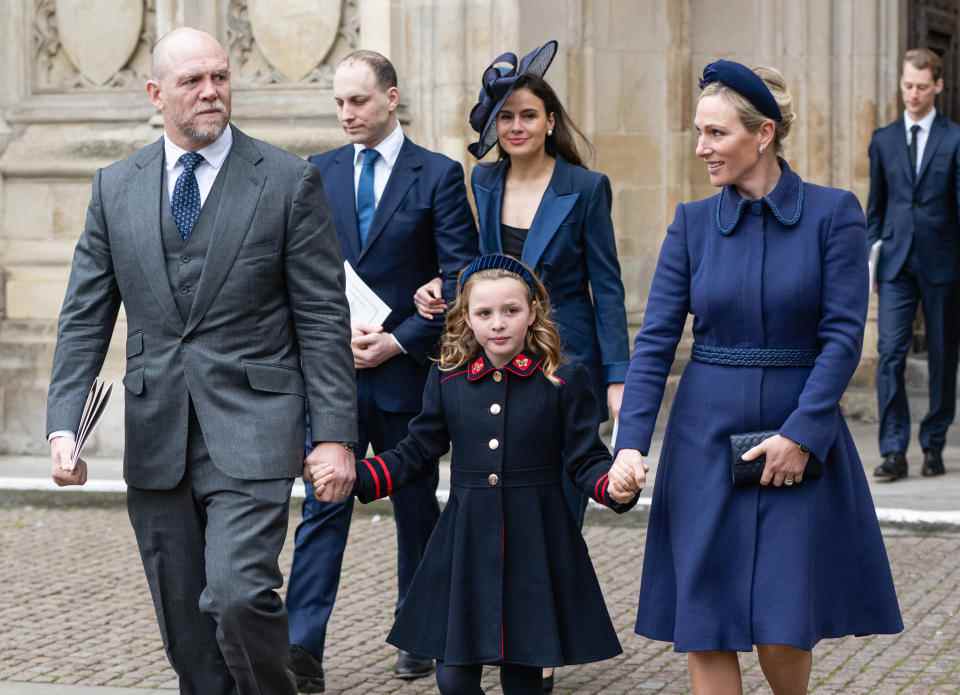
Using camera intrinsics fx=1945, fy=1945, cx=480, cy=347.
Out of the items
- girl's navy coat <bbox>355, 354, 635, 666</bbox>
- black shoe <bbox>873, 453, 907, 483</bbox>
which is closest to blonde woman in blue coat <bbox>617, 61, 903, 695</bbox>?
girl's navy coat <bbox>355, 354, 635, 666</bbox>

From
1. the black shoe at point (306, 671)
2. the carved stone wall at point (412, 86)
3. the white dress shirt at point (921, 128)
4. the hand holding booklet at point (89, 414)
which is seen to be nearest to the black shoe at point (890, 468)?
the white dress shirt at point (921, 128)

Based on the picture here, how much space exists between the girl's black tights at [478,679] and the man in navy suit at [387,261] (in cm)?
100

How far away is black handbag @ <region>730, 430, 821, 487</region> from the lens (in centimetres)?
464

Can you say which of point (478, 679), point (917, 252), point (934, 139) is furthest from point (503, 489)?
point (934, 139)

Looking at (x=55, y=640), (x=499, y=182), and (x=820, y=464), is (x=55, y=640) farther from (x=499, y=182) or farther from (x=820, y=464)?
(x=820, y=464)

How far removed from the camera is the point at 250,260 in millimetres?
4840

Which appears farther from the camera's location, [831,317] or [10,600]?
[10,600]

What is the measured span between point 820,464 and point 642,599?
23.1 inches

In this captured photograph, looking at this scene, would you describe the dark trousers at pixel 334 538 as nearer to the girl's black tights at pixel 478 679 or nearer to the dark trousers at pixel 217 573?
the girl's black tights at pixel 478 679

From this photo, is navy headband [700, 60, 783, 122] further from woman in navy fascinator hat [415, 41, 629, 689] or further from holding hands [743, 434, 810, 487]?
woman in navy fascinator hat [415, 41, 629, 689]

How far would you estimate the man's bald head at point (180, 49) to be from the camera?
482 cm

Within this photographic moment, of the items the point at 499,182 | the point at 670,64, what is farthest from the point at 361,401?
the point at 670,64

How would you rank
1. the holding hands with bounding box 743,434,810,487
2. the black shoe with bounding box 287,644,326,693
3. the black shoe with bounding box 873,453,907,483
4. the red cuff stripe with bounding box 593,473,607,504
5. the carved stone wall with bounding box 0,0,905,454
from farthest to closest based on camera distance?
the carved stone wall with bounding box 0,0,905,454
the black shoe with bounding box 873,453,907,483
the black shoe with bounding box 287,644,326,693
the red cuff stripe with bounding box 593,473,607,504
the holding hands with bounding box 743,434,810,487

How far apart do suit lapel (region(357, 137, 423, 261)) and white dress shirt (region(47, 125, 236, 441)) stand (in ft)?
4.35
